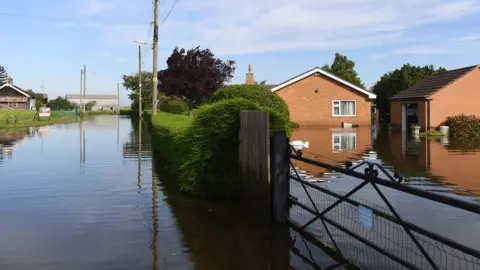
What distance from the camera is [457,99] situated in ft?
95.6

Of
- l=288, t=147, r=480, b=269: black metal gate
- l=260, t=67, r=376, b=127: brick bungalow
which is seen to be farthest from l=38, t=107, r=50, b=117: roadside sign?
l=288, t=147, r=480, b=269: black metal gate

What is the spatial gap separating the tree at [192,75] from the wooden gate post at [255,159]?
3264cm

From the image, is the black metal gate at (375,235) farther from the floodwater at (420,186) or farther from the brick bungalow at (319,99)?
the brick bungalow at (319,99)

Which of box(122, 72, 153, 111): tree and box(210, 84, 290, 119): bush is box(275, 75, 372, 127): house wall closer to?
box(210, 84, 290, 119): bush

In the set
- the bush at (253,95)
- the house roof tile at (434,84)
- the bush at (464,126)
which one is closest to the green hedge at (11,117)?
the bush at (253,95)

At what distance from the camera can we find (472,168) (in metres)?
12.7

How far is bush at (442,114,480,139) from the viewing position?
2630cm

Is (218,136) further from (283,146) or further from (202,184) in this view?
(283,146)

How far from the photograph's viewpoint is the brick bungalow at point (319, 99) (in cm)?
3584

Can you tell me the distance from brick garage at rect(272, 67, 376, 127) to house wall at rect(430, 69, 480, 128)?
755cm

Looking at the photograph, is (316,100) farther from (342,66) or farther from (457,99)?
(342,66)

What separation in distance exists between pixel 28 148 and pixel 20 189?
982 centimetres

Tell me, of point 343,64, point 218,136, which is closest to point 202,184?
point 218,136

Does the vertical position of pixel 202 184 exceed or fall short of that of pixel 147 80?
it falls short
